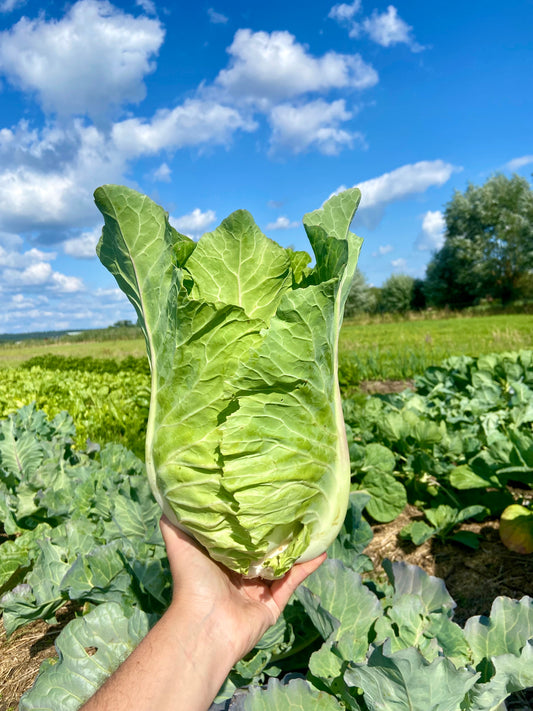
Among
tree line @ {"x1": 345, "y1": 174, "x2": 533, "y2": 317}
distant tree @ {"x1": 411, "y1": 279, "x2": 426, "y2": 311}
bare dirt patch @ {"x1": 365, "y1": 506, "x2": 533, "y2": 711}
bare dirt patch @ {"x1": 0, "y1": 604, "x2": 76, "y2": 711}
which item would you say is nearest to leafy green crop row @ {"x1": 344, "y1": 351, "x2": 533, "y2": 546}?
bare dirt patch @ {"x1": 365, "y1": 506, "x2": 533, "y2": 711}

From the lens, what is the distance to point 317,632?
2.32m

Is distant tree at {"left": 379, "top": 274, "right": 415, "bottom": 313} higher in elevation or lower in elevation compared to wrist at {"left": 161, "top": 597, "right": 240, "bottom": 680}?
higher

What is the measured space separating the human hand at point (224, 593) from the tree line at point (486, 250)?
169 feet

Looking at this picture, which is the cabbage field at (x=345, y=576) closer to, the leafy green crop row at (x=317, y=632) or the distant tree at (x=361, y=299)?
the leafy green crop row at (x=317, y=632)

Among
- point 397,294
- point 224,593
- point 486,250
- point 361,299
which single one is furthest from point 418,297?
point 224,593

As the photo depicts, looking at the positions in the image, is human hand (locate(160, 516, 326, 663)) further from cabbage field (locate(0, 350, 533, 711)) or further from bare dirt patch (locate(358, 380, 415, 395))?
bare dirt patch (locate(358, 380, 415, 395))

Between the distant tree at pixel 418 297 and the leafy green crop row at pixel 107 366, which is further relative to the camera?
the distant tree at pixel 418 297

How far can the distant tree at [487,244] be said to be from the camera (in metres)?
49.6

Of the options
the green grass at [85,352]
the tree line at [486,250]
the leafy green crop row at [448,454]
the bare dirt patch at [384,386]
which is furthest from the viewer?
the tree line at [486,250]

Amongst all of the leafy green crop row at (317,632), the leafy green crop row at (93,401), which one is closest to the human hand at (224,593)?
the leafy green crop row at (317,632)

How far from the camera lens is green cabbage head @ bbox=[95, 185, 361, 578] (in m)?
1.62

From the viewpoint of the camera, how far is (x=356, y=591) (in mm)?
2191

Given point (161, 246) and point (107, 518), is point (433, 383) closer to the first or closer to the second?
point (107, 518)

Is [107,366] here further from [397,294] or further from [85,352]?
[397,294]
